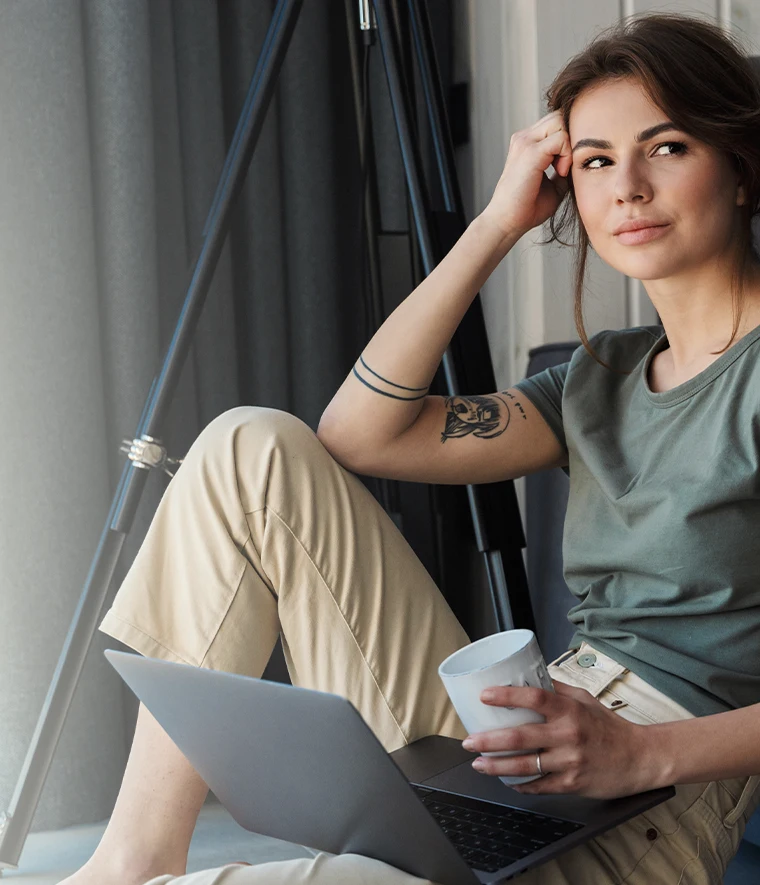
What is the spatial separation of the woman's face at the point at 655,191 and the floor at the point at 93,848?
3.09 ft

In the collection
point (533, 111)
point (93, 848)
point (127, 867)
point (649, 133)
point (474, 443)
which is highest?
point (533, 111)

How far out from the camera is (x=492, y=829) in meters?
0.82

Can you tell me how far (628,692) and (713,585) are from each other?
0.43 ft

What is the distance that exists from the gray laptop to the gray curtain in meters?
0.89

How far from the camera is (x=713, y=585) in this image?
38.8 inches

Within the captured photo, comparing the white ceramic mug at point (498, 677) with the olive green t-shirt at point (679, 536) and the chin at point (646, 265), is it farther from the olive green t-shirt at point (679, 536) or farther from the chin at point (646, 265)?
the chin at point (646, 265)

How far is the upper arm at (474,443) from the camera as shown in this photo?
1.25 meters

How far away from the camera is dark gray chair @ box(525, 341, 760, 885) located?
4.96 feet

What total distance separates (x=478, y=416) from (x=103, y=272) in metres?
0.79

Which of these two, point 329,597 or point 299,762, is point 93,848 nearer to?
point 329,597

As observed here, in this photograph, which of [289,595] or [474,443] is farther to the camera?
[474,443]

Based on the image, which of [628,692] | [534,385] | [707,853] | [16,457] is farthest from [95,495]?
[707,853]

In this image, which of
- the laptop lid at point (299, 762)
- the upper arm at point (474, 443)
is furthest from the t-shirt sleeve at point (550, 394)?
the laptop lid at point (299, 762)

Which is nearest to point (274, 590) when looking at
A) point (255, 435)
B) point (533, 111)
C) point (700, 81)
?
point (255, 435)
